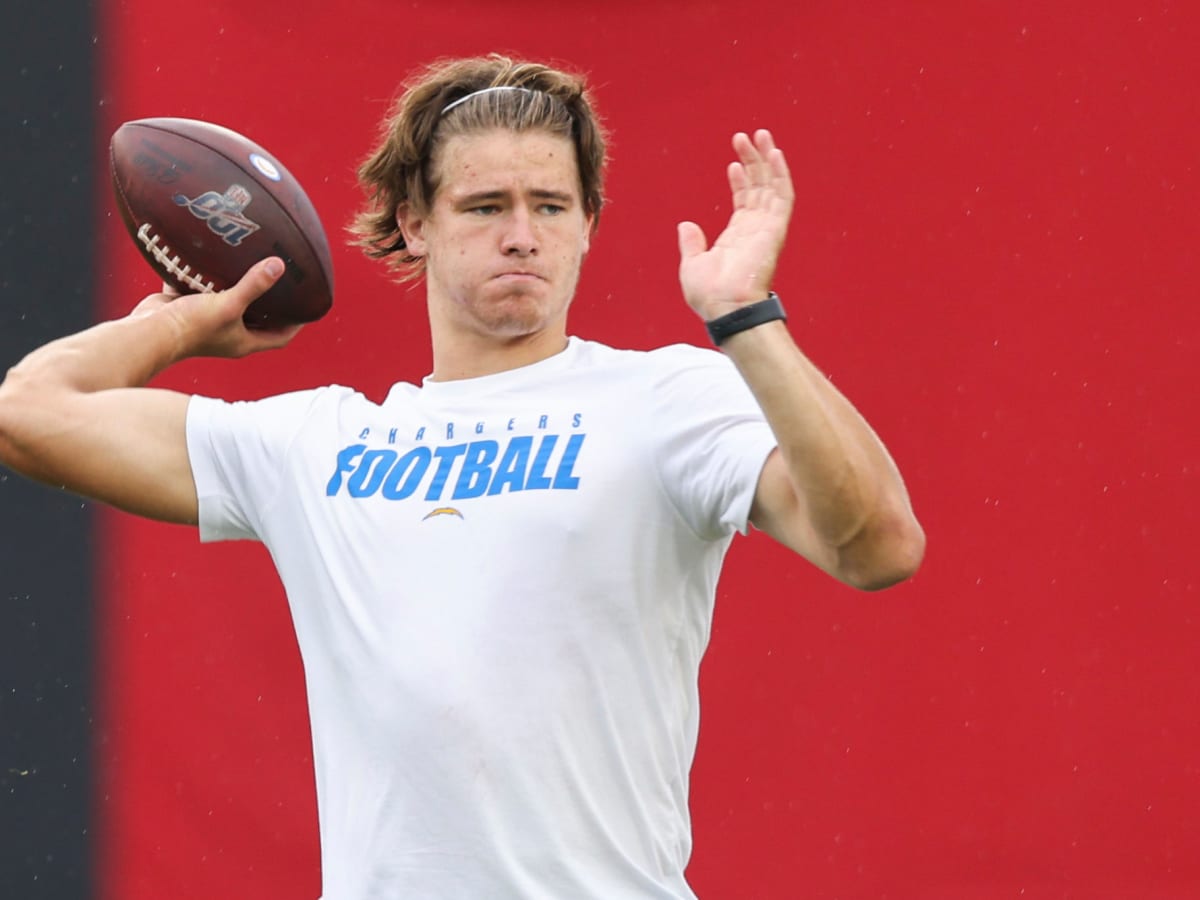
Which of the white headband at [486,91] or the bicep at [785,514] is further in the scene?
the white headband at [486,91]

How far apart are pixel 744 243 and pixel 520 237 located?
0.37m

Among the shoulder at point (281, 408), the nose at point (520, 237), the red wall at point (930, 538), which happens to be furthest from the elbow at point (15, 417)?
the red wall at point (930, 538)

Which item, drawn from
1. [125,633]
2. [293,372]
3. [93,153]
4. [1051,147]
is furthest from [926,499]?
[93,153]

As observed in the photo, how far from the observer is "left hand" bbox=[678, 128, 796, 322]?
1.55 metres

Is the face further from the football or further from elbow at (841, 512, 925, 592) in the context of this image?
elbow at (841, 512, 925, 592)

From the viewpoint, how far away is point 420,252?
7.04 feet

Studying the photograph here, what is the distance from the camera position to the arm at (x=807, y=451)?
1.49m

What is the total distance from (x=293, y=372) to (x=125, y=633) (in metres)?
0.60

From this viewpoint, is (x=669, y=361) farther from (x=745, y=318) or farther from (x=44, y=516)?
(x=44, y=516)

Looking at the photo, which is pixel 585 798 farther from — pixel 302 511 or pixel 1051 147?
pixel 1051 147

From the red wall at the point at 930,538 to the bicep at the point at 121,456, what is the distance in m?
1.40

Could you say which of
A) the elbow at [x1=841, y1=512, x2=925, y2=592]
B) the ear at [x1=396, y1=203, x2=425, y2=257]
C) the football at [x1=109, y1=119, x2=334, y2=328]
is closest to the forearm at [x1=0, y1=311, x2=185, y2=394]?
the football at [x1=109, y1=119, x2=334, y2=328]

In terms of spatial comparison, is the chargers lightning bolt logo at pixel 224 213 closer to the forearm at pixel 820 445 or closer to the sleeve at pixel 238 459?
the sleeve at pixel 238 459

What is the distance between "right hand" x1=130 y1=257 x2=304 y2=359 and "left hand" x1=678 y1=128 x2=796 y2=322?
2.34 feet
